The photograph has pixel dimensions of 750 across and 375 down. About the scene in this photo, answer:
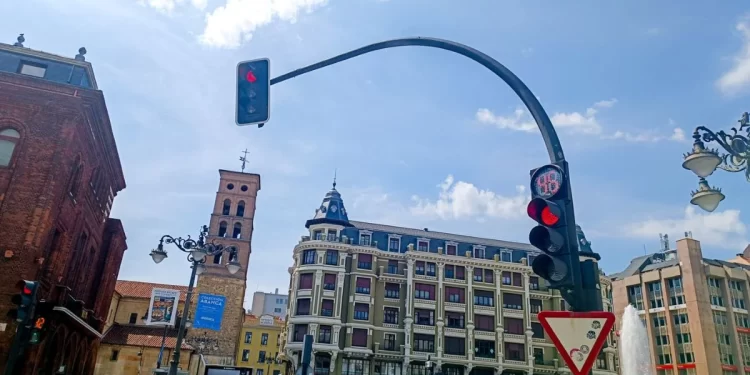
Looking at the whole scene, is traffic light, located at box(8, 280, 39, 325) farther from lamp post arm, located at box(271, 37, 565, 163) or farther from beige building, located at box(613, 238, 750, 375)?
beige building, located at box(613, 238, 750, 375)

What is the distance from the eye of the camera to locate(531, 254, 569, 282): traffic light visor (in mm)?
4430

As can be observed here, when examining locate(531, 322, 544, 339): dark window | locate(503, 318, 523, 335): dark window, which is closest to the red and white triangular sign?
locate(503, 318, 523, 335): dark window

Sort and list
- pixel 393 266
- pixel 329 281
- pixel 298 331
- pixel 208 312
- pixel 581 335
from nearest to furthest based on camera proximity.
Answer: pixel 581 335
pixel 208 312
pixel 298 331
pixel 329 281
pixel 393 266

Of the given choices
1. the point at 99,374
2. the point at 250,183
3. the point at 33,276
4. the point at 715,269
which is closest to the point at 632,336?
the point at 715,269

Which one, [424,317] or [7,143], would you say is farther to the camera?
[424,317]

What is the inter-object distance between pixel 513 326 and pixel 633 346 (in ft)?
59.0

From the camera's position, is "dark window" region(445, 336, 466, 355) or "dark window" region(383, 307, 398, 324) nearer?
"dark window" region(445, 336, 466, 355)

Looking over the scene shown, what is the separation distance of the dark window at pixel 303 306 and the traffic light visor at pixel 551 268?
141 feet

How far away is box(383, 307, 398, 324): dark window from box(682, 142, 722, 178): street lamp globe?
41935 millimetres

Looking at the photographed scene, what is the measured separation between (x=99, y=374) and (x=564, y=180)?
156 feet

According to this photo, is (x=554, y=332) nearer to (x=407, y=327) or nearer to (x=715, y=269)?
(x=407, y=327)

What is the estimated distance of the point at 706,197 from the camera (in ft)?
26.1

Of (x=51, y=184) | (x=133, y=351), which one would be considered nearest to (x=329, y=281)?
(x=133, y=351)

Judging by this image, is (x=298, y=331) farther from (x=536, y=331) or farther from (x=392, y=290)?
(x=536, y=331)
